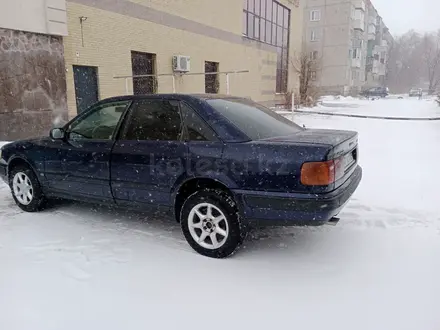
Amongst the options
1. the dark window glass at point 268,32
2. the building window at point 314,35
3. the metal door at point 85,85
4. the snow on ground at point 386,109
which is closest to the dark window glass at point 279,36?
the dark window glass at point 268,32

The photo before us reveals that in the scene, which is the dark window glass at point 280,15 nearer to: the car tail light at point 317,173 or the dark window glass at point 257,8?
the dark window glass at point 257,8

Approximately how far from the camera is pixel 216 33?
17125 millimetres

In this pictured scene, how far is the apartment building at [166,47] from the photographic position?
10578mm

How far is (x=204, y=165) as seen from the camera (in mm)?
3445

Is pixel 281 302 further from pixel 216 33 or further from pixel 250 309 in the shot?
pixel 216 33

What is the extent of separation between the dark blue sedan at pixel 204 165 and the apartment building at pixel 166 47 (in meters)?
6.58

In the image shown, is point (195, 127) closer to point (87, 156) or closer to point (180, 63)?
point (87, 156)

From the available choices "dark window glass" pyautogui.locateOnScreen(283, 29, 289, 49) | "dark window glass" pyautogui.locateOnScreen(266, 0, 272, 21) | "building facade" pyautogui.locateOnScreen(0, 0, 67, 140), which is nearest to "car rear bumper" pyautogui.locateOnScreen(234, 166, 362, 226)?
"building facade" pyautogui.locateOnScreen(0, 0, 67, 140)

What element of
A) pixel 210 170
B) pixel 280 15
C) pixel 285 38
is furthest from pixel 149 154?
pixel 285 38

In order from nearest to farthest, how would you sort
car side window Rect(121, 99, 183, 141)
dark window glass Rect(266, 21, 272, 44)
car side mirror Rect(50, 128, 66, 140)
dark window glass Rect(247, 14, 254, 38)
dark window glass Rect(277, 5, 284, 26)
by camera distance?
car side window Rect(121, 99, 183, 141)
car side mirror Rect(50, 128, 66, 140)
dark window glass Rect(247, 14, 254, 38)
dark window glass Rect(266, 21, 272, 44)
dark window glass Rect(277, 5, 284, 26)

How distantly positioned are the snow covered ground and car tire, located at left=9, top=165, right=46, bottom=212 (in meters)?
0.17

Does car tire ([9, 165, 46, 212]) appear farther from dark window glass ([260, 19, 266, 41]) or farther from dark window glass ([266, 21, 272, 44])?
dark window glass ([266, 21, 272, 44])

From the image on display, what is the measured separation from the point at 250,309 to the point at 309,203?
988 mm

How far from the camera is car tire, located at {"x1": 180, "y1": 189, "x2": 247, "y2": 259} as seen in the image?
3436mm
